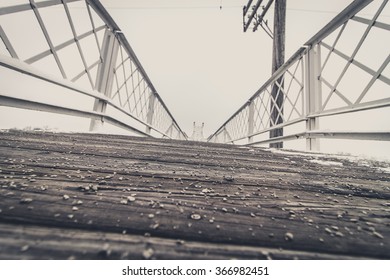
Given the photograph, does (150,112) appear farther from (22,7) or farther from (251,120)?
(22,7)

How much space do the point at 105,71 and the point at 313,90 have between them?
2500 millimetres

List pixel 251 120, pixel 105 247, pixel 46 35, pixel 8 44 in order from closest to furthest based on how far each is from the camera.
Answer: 1. pixel 105 247
2. pixel 8 44
3. pixel 46 35
4. pixel 251 120

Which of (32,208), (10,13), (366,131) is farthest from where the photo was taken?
(366,131)

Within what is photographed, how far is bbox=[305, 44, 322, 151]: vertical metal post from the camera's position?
7.97ft

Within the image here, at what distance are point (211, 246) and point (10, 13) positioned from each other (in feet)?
5.61

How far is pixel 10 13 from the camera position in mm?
1252

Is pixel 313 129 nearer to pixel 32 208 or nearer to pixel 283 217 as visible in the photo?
pixel 283 217

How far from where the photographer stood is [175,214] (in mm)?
573

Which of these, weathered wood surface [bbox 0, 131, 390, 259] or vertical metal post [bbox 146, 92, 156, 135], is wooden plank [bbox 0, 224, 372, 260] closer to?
weathered wood surface [bbox 0, 131, 390, 259]

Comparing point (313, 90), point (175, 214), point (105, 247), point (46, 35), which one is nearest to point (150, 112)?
point (46, 35)

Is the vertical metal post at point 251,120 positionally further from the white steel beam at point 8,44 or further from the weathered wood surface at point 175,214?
the white steel beam at point 8,44

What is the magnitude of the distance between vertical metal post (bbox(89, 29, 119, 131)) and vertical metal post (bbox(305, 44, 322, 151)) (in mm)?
2435
